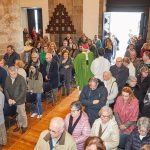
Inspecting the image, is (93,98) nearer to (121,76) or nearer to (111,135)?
(111,135)

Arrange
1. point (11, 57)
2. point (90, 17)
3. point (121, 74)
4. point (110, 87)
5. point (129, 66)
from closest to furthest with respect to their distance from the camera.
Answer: point (110, 87) → point (121, 74) → point (129, 66) → point (11, 57) → point (90, 17)

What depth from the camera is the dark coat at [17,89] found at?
4.96 metres

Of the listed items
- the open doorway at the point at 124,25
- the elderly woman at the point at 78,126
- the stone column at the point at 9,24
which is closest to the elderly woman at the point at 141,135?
the elderly woman at the point at 78,126

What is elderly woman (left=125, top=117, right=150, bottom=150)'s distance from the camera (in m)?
3.29

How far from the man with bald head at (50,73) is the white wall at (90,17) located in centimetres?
604

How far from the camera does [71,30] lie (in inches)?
469

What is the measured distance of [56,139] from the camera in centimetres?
293

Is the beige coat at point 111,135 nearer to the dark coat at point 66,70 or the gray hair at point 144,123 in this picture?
the gray hair at point 144,123

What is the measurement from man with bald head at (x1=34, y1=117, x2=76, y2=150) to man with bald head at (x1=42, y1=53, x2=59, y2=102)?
3421 mm

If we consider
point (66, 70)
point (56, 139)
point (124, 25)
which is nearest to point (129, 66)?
point (66, 70)

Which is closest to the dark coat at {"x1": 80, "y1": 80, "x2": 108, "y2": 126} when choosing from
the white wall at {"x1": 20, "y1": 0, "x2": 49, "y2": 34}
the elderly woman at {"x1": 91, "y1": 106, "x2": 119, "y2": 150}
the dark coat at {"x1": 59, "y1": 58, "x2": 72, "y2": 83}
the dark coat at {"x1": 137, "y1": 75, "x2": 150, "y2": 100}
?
the elderly woman at {"x1": 91, "y1": 106, "x2": 119, "y2": 150}

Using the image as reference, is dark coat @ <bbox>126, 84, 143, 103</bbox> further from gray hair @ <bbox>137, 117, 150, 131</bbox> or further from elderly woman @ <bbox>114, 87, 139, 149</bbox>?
gray hair @ <bbox>137, 117, 150, 131</bbox>

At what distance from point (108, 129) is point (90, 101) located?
959 millimetres

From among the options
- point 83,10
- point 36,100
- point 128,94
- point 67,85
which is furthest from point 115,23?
point 128,94
